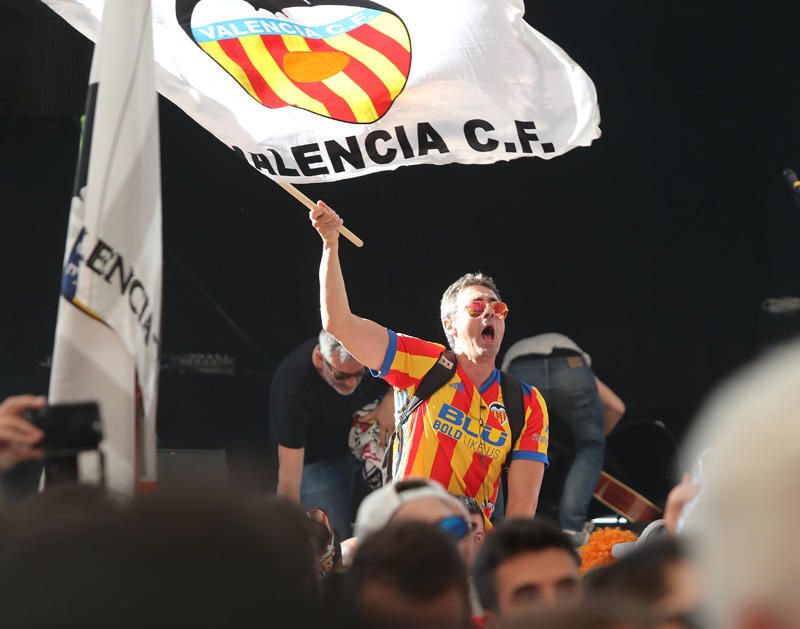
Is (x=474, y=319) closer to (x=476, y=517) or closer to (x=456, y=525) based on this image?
(x=476, y=517)

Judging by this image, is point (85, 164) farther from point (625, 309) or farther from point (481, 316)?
point (625, 309)

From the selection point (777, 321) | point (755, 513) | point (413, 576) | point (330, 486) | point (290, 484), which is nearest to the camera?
point (755, 513)

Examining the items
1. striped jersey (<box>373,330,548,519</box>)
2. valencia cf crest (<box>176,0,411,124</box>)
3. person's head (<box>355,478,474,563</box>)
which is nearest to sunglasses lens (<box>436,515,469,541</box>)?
person's head (<box>355,478,474,563</box>)

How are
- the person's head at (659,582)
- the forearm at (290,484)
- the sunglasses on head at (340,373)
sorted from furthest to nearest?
1. the sunglasses on head at (340,373)
2. the forearm at (290,484)
3. the person's head at (659,582)

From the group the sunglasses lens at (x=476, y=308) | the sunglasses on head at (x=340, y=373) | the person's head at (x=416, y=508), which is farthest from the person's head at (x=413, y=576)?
the sunglasses on head at (x=340, y=373)

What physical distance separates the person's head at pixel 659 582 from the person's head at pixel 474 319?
208cm

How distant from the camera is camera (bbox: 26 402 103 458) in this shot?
2268 mm

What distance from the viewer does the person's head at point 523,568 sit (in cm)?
278

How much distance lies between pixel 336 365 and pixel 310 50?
81.9 inches

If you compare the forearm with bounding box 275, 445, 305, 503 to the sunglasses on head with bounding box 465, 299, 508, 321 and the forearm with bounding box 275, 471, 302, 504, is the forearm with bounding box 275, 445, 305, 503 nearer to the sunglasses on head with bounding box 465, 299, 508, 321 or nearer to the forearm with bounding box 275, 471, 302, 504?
the forearm with bounding box 275, 471, 302, 504

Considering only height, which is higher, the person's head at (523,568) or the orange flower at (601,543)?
the person's head at (523,568)

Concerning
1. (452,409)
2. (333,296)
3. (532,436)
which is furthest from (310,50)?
(532,436)

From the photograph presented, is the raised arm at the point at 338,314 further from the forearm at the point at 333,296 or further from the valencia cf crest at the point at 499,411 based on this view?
the valencia cf crest at the point at 499,411

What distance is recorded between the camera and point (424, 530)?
219 centimetres
